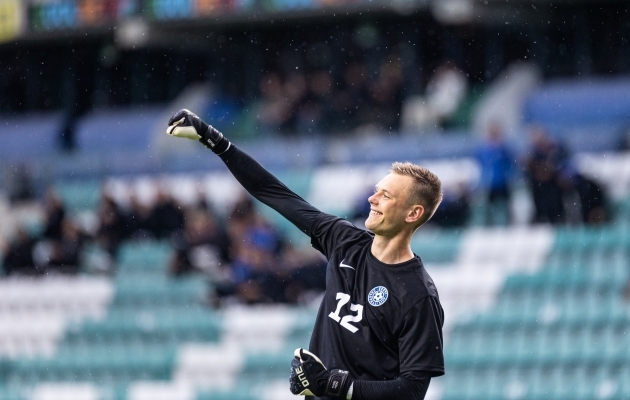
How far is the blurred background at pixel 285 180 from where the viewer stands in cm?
1165

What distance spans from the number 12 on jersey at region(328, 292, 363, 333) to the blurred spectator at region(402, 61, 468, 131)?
10.6 meters

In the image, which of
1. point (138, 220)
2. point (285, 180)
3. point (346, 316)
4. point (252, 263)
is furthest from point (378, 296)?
point (138, 220)

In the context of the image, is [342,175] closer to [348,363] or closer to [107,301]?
[107,301]

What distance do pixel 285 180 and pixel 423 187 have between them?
33.6 ft

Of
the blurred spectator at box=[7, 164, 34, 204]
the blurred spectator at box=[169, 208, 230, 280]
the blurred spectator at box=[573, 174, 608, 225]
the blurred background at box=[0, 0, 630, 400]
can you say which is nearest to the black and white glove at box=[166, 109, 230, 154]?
the blurred background at box=[0, 0, 630, 400]

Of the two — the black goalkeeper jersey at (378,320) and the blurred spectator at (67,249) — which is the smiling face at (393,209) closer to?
the black goalkeeper jersey at (378,320)

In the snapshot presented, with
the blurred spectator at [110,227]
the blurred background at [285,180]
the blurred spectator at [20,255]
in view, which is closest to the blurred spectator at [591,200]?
the blurred background at [285,180]

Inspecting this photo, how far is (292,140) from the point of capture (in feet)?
54.5

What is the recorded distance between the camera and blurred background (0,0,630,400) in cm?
1165

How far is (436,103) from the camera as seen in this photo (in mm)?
15734

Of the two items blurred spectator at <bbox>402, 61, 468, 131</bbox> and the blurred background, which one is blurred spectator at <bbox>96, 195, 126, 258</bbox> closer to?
the blurred background

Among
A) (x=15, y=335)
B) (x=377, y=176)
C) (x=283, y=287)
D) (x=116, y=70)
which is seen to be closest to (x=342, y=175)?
(x=377, y=176)

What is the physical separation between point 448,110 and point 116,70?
7445 millimetres

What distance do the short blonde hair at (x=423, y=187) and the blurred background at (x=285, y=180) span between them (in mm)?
6023
